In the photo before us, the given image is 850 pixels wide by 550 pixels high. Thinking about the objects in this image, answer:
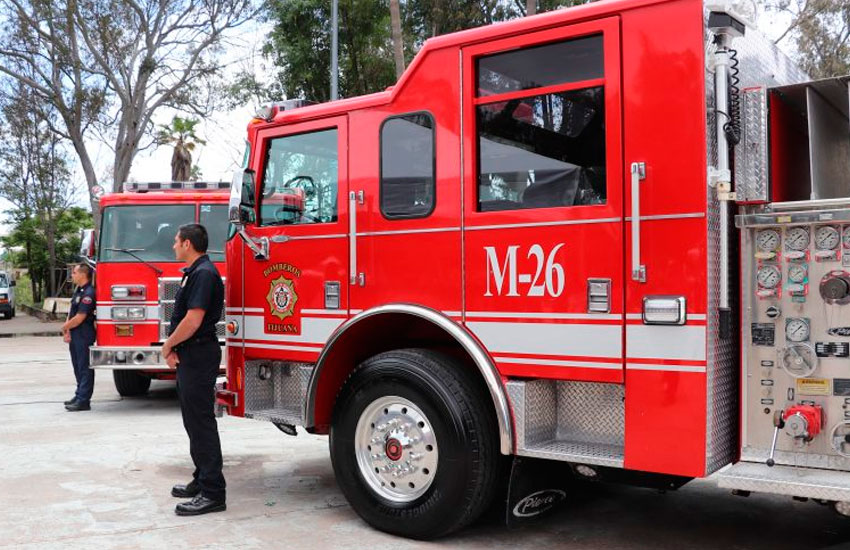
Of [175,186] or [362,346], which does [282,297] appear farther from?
[175,186]

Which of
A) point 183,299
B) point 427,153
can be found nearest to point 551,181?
point 427,153

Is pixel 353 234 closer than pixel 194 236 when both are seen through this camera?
Yes

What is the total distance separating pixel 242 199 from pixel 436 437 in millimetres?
2169

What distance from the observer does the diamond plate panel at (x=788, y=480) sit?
143 inches

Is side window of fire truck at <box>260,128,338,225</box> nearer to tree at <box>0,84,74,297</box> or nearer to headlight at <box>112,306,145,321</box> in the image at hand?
headlight at <box>112,306,145,321</box>

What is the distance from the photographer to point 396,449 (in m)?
4.88

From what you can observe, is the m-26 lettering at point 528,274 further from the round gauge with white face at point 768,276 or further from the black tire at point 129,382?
the black tire at point 129,382

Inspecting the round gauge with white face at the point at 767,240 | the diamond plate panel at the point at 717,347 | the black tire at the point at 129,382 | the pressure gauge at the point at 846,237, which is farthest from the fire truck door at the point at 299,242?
the black tire at the point at 129,382

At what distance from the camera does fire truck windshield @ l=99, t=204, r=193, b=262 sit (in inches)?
393

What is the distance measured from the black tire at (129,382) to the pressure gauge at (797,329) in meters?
8.92

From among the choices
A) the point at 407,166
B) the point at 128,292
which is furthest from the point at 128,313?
the point at 407,166

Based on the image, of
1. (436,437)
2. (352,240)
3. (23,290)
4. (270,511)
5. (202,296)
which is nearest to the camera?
(436,437)

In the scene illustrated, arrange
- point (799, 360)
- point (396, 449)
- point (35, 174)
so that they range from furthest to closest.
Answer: point (35, 174) → point (396, 449) → point (799, 360)

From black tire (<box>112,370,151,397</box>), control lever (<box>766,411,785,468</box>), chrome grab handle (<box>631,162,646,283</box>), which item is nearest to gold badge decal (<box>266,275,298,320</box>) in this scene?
chrome grab handle (<box>631,162,646,283</box>)
